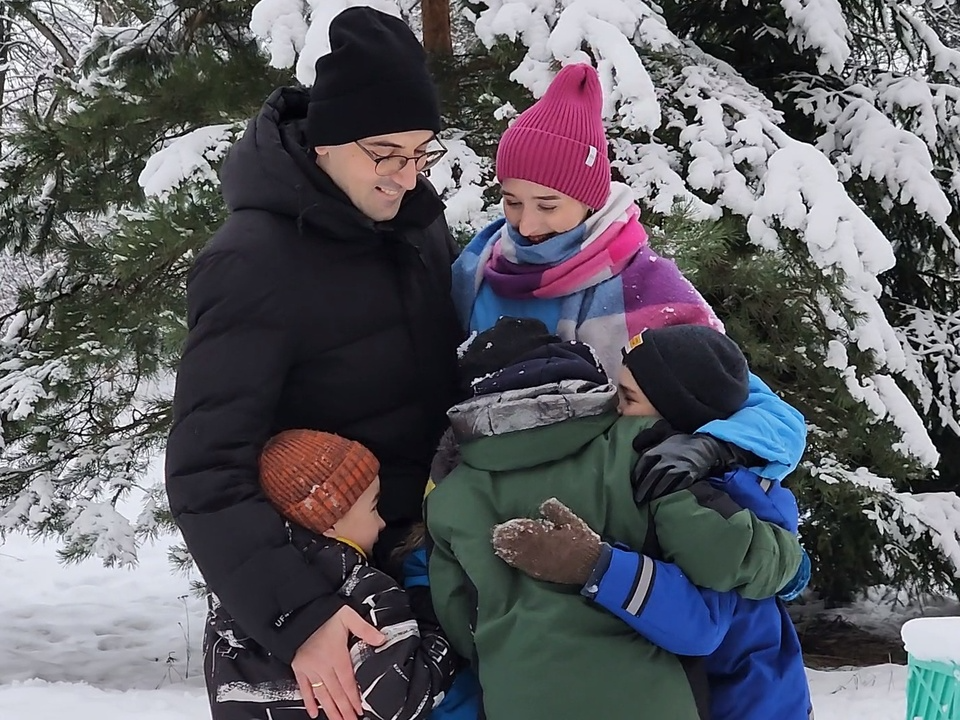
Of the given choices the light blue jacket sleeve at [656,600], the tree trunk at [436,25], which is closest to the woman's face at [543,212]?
the light blue jacket sleeve at [656,600]

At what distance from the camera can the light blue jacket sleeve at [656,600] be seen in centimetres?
155

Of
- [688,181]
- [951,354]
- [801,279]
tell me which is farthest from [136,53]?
[951,354]

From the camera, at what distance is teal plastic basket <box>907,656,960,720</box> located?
169 centimetres

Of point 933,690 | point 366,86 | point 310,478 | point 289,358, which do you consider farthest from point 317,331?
point 933,690

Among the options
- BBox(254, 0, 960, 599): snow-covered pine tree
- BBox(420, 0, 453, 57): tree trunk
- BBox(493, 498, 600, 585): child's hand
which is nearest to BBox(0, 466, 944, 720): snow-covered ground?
BBox(254, 0, 960, 599): snow-covered pine tree

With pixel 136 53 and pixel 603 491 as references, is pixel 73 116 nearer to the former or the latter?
pixel 136 53

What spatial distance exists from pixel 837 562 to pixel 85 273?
15.0 feet

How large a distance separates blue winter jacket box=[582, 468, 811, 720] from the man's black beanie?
2.83 ft

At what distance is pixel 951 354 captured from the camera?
5418 millimetres

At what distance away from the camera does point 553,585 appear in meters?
1.63

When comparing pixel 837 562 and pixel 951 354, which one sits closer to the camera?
pixel 951 354

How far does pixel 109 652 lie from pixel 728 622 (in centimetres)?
587

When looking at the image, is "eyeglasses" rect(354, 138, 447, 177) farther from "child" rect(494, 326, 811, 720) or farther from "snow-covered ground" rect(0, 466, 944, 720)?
"snow-covered ground" rect(0, 466, 944, 720)

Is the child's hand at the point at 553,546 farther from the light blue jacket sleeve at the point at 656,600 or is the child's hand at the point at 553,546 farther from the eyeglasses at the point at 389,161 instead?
the eyeglasses at the point at 389,161
